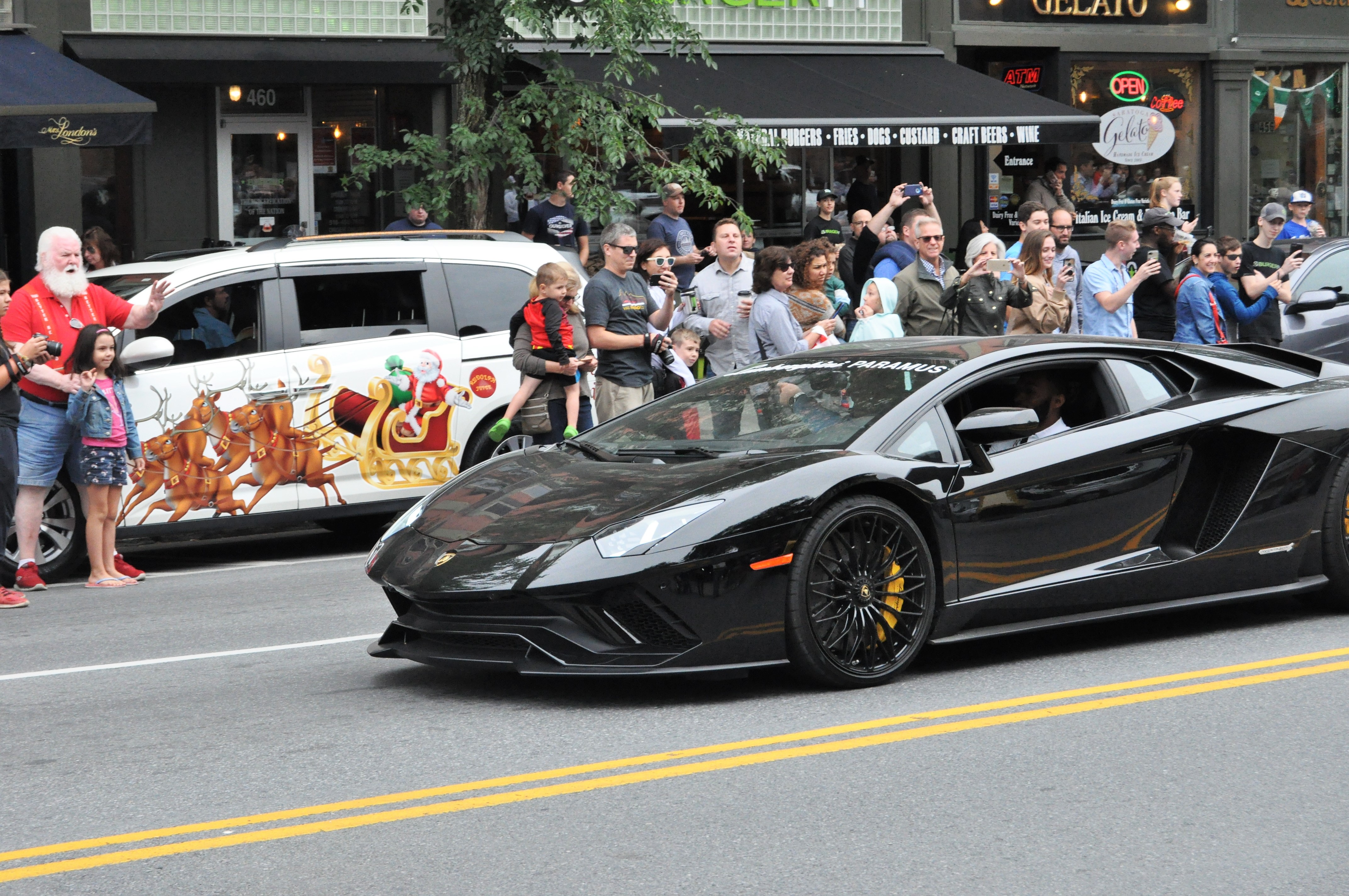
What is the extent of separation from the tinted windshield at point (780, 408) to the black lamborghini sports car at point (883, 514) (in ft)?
0.05

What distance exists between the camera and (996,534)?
664 centimetres

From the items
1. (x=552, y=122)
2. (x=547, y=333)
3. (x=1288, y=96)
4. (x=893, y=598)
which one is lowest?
(x=893, y=598)

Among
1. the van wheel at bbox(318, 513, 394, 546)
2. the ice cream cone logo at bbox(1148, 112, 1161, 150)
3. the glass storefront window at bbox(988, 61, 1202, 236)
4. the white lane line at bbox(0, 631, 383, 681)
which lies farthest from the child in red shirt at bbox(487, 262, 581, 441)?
the ice cream cone logo at bbox(1148, 112, 1161, 150)

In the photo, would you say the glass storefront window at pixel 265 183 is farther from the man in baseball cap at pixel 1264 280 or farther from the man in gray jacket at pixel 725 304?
the man in baseball cap at pixel 1264 280

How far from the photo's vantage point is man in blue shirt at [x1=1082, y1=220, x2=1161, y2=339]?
12.1m

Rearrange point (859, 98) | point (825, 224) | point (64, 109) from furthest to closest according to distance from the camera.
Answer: point (859, 98) → point (825, 224) → point (64, 109)

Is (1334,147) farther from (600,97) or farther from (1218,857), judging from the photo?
(1218,857)

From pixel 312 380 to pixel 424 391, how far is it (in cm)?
72

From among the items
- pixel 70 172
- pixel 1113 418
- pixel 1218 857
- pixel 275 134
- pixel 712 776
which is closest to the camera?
pixel 1218 857

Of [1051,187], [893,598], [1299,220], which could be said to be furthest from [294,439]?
[1051,187]

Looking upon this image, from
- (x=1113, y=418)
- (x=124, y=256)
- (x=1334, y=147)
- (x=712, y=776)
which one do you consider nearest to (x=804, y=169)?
(x=124, y=256)

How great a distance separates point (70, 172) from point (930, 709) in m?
12.6

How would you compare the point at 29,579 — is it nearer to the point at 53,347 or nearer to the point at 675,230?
the point at 53,347

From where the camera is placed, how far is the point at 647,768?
5422mm
